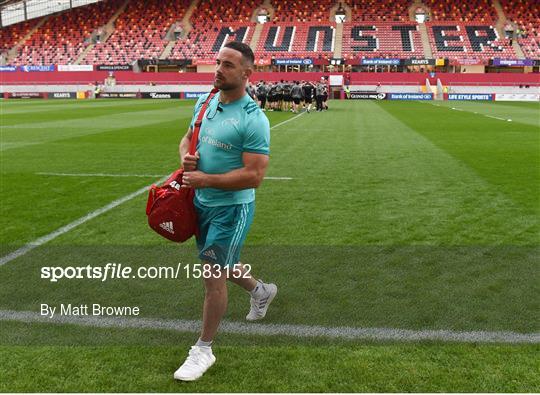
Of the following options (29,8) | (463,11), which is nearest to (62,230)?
(463,11)

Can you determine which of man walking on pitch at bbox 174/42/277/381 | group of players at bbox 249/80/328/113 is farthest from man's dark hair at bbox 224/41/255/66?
group of players at bbox 249/80/328/113

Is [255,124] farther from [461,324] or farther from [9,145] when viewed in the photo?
[9,145]

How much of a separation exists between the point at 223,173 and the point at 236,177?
0.42 ft

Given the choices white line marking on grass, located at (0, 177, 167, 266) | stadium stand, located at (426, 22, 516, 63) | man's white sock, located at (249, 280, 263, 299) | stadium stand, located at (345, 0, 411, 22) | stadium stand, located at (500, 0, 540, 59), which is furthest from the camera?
stadium stand, located at (345, 0, 411, 22)

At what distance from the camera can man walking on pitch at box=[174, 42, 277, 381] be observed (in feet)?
10.6

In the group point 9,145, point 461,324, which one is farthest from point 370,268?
point 9,145

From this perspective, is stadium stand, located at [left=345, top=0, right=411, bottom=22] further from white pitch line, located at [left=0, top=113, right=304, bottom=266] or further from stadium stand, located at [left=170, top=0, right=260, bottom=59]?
white pitch line, located at [left=0, top=113, right=304, bottom=266]

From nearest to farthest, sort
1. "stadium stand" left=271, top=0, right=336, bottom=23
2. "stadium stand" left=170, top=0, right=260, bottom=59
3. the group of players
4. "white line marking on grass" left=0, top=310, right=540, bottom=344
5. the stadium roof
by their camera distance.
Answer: "white line marking on grass" left=0, top=310, right=540, bottom=344
the group of players
"stadium stand" left=170, top=0, right=260, bottom=59
"stadium stand" left=271, top=0, right=336, bottom=23
the stadium roof

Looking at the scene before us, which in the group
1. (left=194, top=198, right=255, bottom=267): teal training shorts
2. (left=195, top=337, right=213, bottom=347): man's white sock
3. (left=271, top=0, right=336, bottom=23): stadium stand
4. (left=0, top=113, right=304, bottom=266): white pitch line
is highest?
(left=271, top=0, right=336, bottom=23): stadium stand

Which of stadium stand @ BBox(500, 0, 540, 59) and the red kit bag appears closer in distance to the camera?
the red kit bag

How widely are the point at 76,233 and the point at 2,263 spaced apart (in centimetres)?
109

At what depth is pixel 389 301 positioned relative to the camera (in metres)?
4.42

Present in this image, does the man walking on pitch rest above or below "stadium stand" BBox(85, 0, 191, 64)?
below

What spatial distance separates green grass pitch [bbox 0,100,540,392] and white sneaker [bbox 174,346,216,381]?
0.06 meters
